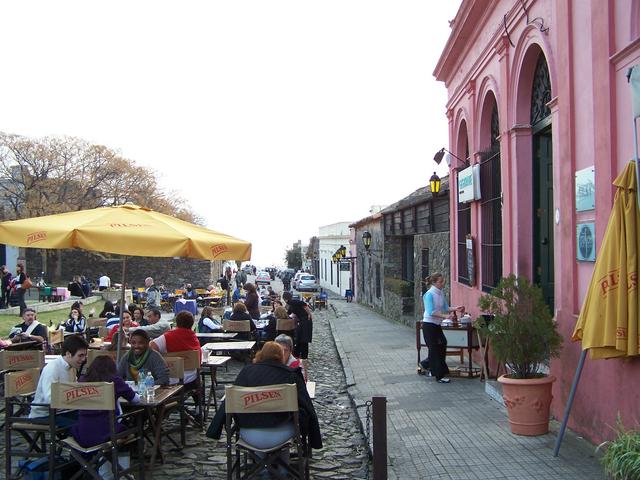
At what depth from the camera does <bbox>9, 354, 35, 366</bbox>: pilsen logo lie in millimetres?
7172

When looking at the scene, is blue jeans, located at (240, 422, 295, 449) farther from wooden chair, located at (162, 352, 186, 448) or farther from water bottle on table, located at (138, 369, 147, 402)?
wooden chair, located at (162, 352, 186, 448)

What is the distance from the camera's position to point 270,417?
498 cm

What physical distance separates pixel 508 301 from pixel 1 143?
3678cm

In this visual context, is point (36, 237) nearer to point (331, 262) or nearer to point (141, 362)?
point (141, 362)

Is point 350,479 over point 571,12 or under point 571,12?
under

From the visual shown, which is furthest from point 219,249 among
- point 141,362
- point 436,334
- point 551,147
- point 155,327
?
point 551,147

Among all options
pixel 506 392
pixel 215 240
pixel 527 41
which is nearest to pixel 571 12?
pixel 527 41

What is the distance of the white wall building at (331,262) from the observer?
45.8 m

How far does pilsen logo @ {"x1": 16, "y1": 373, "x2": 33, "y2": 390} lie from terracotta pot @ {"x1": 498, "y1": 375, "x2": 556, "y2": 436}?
4.57 metres

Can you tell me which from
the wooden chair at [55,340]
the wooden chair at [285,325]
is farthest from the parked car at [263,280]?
the wooden chair at [55,340]

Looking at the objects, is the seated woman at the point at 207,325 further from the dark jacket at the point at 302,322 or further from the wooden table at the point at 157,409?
the wooden table at the point at 157,409

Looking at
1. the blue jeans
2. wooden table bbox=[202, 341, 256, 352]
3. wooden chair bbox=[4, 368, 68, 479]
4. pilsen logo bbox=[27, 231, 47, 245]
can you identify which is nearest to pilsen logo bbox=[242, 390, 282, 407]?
the blue jeans

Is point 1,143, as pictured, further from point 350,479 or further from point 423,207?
point 350,479

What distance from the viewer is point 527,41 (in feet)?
26.3
